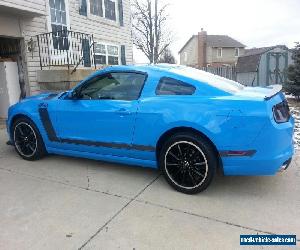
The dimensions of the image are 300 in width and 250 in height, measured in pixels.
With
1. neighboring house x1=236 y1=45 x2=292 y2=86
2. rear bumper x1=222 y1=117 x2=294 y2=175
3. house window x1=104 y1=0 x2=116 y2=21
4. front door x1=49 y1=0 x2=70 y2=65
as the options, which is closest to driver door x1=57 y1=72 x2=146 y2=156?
rear bumper x1=222 y1=117 x2=294 y2=175

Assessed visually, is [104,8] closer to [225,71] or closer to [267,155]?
[225,71]

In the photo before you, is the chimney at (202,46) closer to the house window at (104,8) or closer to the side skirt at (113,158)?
the house window at (104,8)

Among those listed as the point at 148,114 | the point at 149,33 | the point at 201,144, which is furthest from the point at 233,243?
the point at 149,33

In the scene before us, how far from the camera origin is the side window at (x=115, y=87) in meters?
3.90

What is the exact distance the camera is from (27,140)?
479 cm

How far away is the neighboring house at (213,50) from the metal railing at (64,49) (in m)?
30.9

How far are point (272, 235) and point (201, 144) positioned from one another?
116 centimetres

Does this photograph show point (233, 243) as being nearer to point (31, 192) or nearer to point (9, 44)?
point (31, 192)

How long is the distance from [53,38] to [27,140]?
259 inches

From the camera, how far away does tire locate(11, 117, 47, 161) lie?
470 centimetres

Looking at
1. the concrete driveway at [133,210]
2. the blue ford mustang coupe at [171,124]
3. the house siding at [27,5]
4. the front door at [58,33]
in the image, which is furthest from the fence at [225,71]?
the blue ford mustang coupe at [171,124]

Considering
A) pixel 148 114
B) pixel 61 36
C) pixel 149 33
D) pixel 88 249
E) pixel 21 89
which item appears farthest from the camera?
pixel 149 33

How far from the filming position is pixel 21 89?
9.51 meters

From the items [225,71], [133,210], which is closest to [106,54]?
[225,71]
